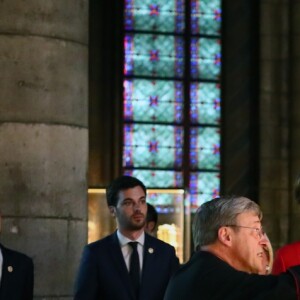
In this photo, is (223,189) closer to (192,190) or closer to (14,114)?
(192,190)

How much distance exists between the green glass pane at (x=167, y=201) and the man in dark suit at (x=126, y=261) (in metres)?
4.81

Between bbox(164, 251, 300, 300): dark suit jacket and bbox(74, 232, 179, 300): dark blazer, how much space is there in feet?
9.75

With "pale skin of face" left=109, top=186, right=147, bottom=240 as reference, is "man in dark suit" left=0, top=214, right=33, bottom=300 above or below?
below

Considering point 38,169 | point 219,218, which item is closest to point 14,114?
point 38,169

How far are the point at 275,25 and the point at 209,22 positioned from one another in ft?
2.71

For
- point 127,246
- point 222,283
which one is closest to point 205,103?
point 127,246

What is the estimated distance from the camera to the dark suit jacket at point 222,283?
4.34 meters

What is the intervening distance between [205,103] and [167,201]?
2.41 metres

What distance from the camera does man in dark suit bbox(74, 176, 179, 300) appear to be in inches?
305

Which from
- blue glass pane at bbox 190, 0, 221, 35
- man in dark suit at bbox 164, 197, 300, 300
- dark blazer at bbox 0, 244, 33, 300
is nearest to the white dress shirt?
dark blazer at bbox 0, 244, 33, 300

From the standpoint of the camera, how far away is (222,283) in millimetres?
4492

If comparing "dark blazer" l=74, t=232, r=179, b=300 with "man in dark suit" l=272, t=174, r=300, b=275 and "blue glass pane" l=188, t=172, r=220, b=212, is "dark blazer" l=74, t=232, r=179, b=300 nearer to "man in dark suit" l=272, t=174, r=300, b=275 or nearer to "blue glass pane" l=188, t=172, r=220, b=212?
"man in dark suit" l=272, t=174, r=300, b=275

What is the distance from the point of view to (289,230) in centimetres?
1552

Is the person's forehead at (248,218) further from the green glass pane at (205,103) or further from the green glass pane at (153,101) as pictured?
the green glass pane at (205,103)
